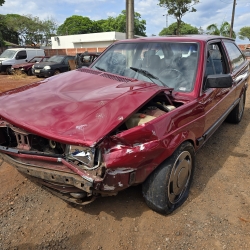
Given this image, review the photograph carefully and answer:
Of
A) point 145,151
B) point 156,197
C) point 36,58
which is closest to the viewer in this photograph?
point 145,151

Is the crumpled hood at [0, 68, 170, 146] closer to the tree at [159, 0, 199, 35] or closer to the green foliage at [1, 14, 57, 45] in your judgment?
the tree at [159, 0, 199, 35]

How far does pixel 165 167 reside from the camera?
86.8 inches

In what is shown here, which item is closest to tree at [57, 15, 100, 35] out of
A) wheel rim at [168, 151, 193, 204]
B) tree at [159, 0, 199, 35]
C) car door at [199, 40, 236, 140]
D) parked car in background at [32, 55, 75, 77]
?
tree at [159, 0, 199, 35]

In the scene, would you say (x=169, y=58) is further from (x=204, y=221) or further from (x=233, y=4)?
(x=233, y=4)

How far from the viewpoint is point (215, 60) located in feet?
11.2

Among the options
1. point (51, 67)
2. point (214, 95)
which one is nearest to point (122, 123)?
point (214, 95)

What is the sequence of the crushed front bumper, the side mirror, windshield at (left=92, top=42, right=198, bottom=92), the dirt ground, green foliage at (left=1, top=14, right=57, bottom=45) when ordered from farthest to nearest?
green foliage at (left=1, top=14, right=57, bottom=45), windshield at (left=92, top=42, right=198, bottom=92), the side mirror, the dirt ground, the crushed front bumper

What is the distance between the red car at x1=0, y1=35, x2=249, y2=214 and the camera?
1.82 meters

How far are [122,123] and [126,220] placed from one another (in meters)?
1.06

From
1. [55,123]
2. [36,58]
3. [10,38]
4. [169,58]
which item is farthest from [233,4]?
[10,38]

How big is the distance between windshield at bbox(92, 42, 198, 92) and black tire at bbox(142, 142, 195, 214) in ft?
2.64

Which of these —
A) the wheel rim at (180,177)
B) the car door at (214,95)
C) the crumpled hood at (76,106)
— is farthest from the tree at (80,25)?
the wheel rim at (180,177)

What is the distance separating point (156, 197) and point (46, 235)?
3.52 ft

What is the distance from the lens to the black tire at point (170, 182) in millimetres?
2199
